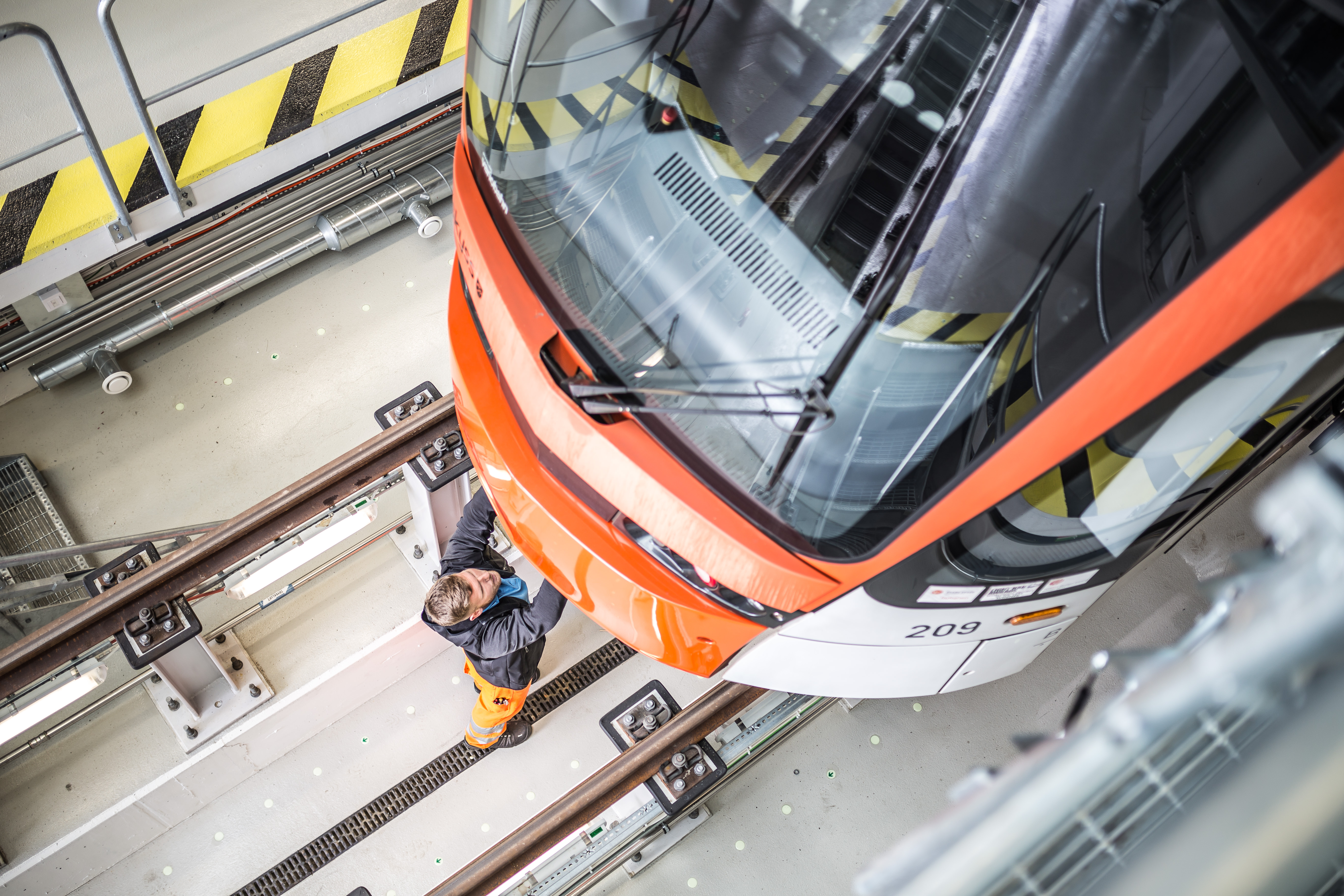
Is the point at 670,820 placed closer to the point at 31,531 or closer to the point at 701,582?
the point at 701,582

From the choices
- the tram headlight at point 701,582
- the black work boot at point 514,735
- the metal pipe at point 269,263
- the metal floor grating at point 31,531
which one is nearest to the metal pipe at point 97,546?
Result: the metal floor grating at point 31,531

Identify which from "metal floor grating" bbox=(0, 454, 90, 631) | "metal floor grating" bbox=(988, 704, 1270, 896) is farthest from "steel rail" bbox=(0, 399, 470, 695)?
"metal floor grating" bbox=(988, 704, 1270, 896)

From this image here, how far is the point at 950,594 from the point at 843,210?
995 millimetres

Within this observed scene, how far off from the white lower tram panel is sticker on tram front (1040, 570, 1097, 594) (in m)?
0.04

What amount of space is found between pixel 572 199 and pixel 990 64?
110cm

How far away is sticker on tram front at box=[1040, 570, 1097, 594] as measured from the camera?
2.51 metres

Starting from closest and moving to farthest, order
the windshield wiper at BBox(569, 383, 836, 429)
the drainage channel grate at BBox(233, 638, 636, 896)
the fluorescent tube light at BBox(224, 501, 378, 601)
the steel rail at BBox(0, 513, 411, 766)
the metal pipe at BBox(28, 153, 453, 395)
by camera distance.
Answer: the windshield wiper at BBox(569, 383, 836, 429) → the fluorescent tube light at BBox(224, 501, 378, 601) → the drainage channel grate at BBox(233, 638, 636, 896) → the steel rail at BBox(0, 513, 411, 766) → the metal pipe at BBox(28, 153, 453, 395)

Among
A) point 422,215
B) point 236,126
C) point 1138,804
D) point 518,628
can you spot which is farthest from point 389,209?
point 1138,804

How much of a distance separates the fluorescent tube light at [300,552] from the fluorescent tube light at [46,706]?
491 millimetres

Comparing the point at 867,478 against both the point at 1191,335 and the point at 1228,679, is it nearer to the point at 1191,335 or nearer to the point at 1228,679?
the point at 1191,335

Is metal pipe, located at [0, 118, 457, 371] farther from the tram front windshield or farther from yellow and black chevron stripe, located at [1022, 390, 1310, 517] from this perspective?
yellow and black chevron stripe, located at [1022, 390, 1310, 517]

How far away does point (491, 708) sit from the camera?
3.28 m

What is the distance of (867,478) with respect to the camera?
7.48 ft

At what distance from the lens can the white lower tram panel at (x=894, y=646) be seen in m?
2.48
